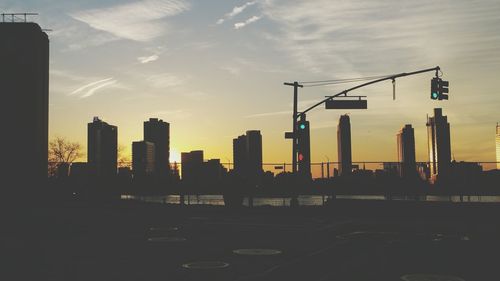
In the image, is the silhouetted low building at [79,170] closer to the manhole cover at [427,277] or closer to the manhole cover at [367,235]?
the manhole cover at [367,235]

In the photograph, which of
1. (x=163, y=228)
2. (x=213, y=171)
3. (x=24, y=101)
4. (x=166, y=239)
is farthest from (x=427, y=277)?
(x=24, y=101)

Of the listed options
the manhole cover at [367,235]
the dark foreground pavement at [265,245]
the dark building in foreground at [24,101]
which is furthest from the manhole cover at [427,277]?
the dark building in foreground at [24,101]

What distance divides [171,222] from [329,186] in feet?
44.5

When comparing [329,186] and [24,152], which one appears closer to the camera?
[329,186]

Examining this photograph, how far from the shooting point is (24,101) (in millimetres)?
125938

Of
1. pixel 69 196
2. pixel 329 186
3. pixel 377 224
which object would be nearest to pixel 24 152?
pixel 69 196

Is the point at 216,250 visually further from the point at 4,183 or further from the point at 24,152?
the point at 24,152

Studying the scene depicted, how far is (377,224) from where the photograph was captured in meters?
22.8

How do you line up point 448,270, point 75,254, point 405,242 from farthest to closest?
1. point 405,242
2. point 75,254
3. point 448,270

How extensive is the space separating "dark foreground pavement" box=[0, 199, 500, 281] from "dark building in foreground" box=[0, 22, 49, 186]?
10294 cm

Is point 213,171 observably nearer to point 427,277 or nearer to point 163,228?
point 163,228

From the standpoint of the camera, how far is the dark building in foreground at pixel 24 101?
11912 cm

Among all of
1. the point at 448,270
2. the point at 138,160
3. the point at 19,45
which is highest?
the point at 19,45

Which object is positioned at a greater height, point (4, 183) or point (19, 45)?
point (19, 45)
